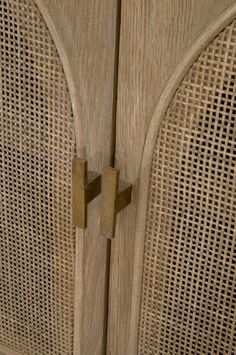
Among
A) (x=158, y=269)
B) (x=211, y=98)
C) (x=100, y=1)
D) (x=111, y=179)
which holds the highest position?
(x=100, y=1)

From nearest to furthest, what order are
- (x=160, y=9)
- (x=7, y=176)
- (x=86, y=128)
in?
(x=160, y=9) < (x=86, y=128) < (x=7, y=176)

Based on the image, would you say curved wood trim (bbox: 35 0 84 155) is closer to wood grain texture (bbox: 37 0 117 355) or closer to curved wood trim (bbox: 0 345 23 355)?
wood grain texture (bbox: 37 0 117 355)

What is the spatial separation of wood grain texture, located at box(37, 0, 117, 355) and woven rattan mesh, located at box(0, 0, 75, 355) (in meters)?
0.02

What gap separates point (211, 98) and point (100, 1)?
169 millimetres

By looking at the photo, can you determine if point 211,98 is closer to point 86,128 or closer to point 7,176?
point 86,128

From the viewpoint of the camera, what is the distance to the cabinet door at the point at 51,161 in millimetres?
702

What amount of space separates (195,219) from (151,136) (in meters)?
0.12

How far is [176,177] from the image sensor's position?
720mm

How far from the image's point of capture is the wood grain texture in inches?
26.7

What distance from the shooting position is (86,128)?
0.75 m

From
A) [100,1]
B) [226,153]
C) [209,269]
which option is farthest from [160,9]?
[209,269]

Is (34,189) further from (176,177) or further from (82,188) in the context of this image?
(176,177)

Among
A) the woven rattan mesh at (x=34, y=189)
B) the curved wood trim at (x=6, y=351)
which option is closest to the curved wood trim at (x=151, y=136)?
the woven rattan mesh at (x=34, y=189)

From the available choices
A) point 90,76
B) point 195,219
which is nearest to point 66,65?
point 90,76
